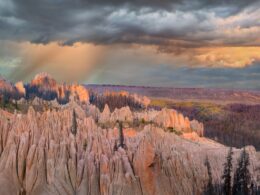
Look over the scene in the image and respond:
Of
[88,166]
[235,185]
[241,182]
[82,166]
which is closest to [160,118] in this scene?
[241,182]

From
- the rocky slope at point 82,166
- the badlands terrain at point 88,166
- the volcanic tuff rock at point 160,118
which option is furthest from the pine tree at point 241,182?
the volcanic tuff rock at point 160,118

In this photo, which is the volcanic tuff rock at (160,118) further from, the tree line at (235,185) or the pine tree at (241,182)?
the pine tree at (241,182)

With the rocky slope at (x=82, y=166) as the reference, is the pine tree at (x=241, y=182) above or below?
below

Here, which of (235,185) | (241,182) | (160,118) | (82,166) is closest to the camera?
(82,166)

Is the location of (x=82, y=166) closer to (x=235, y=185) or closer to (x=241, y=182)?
(x=235, y=185)

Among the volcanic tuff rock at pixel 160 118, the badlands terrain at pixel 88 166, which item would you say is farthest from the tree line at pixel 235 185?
the volcanic tuff rock at pixel 160 118

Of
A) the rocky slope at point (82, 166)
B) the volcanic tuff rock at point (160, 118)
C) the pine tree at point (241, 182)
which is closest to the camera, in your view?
the rocky slope at point (82, 166)

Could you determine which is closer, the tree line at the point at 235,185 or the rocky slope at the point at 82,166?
the rocky slope at the point at 82,166

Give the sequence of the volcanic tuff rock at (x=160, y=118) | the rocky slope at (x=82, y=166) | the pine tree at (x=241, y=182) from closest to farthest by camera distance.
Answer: the rocky slope at (x=82, y=166), the pine tree at (x=241, y=182), the volcanic tuff rock at (x=160, y=118)

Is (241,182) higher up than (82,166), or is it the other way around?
(82,166)

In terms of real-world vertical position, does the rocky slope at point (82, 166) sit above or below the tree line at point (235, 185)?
above

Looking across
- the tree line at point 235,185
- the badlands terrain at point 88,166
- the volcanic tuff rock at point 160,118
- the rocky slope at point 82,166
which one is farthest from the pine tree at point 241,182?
the volcanic tuff rock at point 160,118

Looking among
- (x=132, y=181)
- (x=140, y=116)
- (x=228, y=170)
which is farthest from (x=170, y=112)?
(x=132, y=181)

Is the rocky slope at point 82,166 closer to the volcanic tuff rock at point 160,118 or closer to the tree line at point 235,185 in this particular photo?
the tree line at point 235,185
